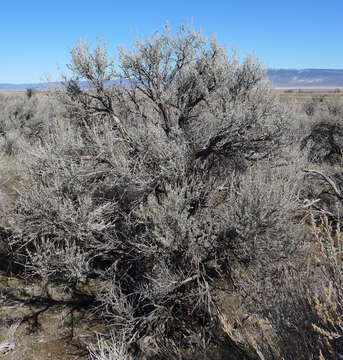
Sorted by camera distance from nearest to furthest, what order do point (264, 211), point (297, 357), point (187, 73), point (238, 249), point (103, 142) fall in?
point (297, 357), point (264, 211), point (238, 249), point (103, 142), point (187, 73)

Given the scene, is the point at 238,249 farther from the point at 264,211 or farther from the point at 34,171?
the point at 34,171

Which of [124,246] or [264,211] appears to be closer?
[264,211]

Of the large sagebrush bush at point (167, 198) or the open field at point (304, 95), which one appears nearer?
the large sagebrush bush at point (167, 198)

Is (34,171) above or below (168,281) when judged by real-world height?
above

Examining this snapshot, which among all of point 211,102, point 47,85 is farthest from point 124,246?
point 47,85

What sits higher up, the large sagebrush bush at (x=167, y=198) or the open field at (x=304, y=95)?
the open field at (x=304, y=95)

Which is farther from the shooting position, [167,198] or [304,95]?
[304,95]

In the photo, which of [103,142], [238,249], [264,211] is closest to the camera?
[264,211]

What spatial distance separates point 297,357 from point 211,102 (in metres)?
5.80

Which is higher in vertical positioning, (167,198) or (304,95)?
(304,95)

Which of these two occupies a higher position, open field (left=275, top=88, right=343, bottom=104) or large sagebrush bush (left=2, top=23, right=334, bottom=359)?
open field (left=275, top=88, right=343, bottom=104)

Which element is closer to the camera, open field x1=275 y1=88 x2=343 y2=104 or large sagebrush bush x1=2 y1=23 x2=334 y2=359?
large sagebrush bush x1=2 y1=23 x2=334 y2=359

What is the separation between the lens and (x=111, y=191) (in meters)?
6.40

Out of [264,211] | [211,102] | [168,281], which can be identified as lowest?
[168,281]
